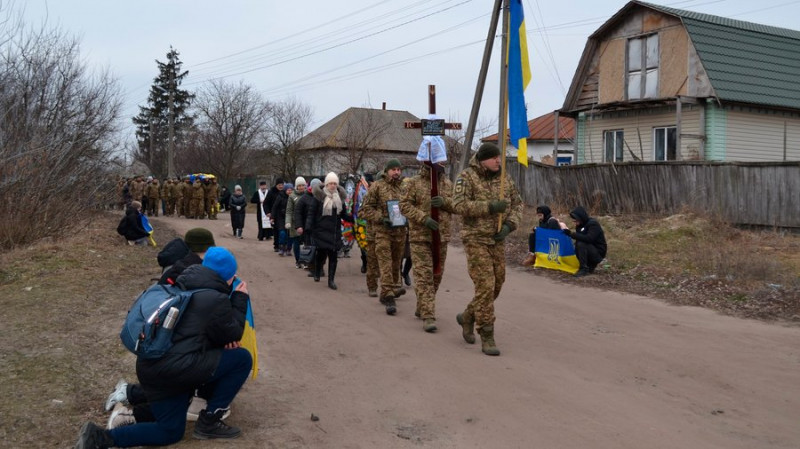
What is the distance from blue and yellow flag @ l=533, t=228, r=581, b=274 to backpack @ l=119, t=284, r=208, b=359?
983 cm

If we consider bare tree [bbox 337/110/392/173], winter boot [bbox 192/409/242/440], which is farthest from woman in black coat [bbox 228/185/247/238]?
winter boot [bbox 192/409/242/440]

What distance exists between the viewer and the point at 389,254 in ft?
32.9

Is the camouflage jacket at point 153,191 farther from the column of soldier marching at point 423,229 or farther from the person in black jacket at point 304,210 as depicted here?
the person in black jacket at point 304,210

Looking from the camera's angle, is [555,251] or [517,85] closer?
[517,85]

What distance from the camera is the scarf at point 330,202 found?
1176 cm

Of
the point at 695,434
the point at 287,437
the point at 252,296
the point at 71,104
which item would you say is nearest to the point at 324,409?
the point at 287,437

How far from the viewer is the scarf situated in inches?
463

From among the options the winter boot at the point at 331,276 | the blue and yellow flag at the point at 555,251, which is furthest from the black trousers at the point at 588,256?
the winter boot at the point at 331,276

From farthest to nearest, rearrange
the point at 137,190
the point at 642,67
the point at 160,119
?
the point at 160,119, the point at 137,190, the point at 642,67

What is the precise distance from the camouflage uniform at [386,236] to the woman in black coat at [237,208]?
1106 cm

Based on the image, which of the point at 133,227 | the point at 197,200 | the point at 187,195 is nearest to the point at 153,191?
the point at 187,195

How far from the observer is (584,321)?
9.27 meters

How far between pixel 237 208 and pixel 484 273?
1498 cm

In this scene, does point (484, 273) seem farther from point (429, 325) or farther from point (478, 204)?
point (429, 325)
